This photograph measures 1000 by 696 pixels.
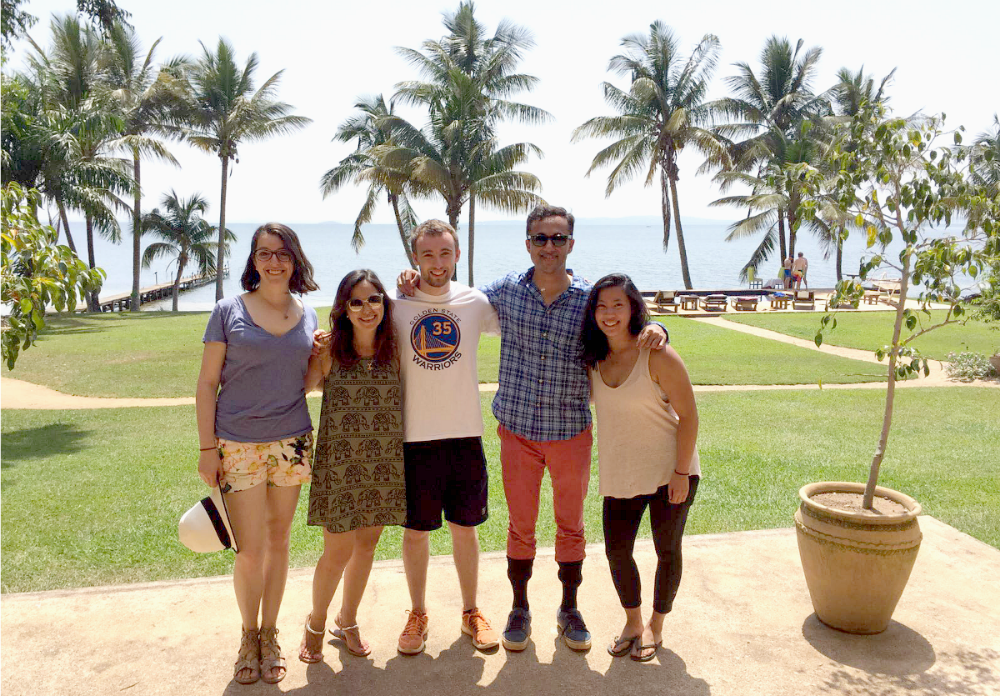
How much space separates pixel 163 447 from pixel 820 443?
7225mm

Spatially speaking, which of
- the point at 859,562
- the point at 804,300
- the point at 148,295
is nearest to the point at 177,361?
the point at 859,562

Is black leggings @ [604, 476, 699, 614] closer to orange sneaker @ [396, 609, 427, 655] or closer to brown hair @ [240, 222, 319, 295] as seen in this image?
orange sneaker @ [396, 609, 427, 655]

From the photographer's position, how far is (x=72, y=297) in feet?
15.0

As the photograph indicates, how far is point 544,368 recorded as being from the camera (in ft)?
12.6

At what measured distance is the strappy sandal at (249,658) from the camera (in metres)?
3.60

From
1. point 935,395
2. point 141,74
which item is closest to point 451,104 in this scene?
point 141,74

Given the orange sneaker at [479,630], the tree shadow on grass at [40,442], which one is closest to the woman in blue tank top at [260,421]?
the orange sneaker at [479,630]

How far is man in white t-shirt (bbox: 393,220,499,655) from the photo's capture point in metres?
3.74

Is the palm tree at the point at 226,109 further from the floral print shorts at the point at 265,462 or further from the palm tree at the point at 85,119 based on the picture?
the floral print shorts at the point at 265,462

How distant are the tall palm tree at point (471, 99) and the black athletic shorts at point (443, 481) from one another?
980 inches

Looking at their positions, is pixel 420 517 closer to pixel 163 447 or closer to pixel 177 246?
pixel 163 447

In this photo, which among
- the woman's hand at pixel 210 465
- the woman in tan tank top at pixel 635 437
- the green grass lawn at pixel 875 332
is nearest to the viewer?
the woman's hand at pixel 210 465

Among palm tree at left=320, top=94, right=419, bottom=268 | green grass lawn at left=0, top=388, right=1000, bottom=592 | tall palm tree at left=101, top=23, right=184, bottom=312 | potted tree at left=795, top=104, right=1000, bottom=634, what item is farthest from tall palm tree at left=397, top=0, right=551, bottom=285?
potted tree at left=795, top=104, right=1000, bottom=634

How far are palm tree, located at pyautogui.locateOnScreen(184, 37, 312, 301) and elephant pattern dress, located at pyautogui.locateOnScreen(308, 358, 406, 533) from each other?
30.9 meters
